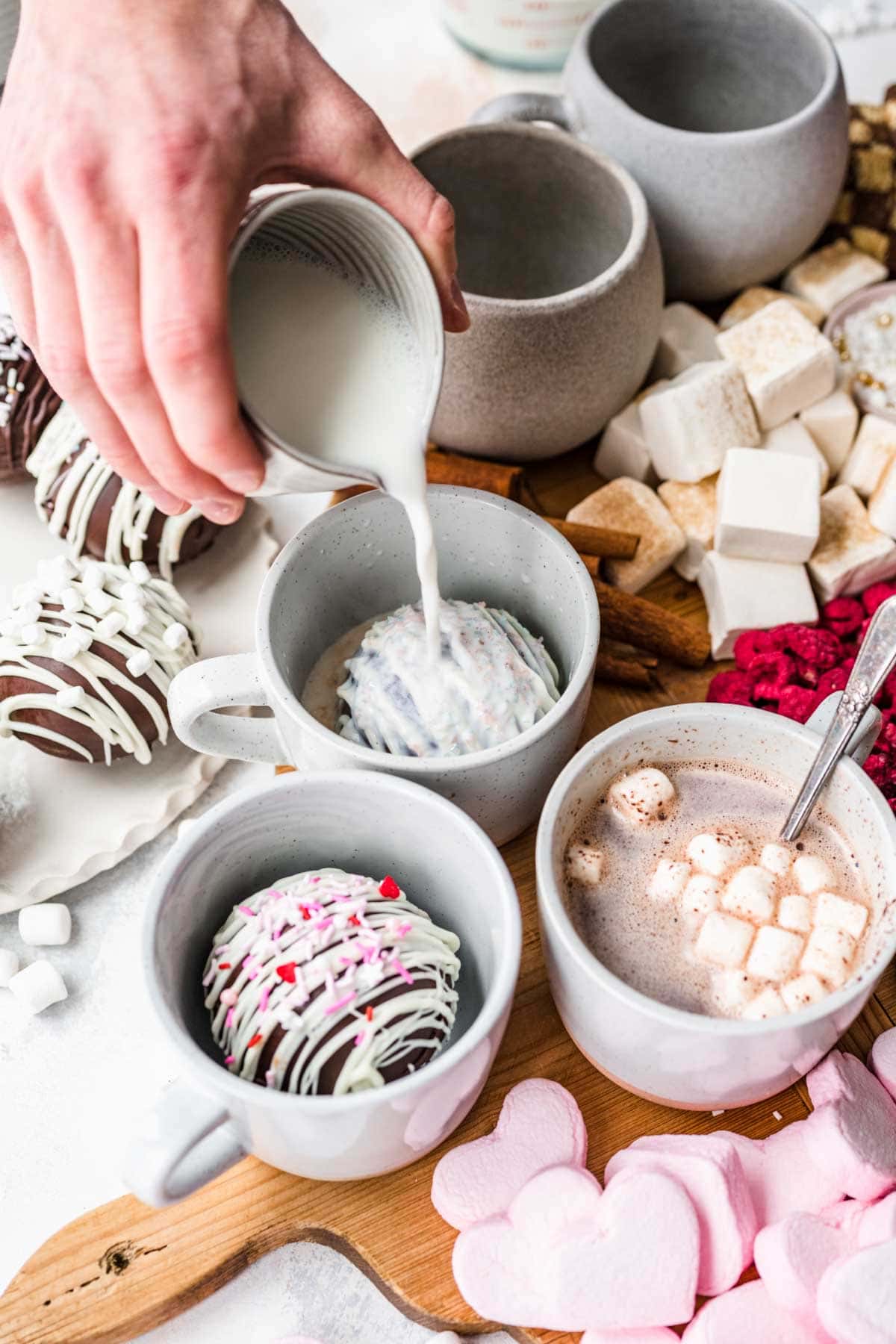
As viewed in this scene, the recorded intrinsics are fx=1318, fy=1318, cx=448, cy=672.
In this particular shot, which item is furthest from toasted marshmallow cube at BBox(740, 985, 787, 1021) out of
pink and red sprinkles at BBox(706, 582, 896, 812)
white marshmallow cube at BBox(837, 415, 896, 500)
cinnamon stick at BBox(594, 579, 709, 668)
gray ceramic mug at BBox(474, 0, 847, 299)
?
gray ceramic mug at BBox(474, 0, 847, 299)

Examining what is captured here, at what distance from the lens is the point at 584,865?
3.13 feet

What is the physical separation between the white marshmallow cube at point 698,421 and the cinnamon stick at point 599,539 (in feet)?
0.33

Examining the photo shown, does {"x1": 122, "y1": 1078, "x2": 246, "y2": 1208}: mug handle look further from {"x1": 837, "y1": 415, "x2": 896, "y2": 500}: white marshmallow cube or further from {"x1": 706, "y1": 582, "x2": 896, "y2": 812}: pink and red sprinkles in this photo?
{"x1": 837, "y1": 415, "x2": 896, "y2": 500}: white marshmallow cube

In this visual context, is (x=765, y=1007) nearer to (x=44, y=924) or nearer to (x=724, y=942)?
(x=724, y=942)

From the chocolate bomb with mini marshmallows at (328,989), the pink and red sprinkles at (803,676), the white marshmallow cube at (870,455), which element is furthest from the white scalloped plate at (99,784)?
the white marshmallow cube at (870,455)

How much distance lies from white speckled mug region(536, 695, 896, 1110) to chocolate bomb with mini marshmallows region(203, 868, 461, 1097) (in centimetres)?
9

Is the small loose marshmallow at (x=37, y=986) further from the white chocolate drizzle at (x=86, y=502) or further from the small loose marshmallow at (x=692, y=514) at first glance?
the small loose marshmallow at (x=692, y=514)

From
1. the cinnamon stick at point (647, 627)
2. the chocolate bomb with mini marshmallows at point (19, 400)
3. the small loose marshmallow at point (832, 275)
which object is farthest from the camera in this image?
the small loose marshmallow at point (832, 275)

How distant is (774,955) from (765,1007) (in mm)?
39

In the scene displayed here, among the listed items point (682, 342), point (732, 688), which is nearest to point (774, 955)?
point (732, 688)

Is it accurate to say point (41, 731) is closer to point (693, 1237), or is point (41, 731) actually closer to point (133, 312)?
point (133, 312)

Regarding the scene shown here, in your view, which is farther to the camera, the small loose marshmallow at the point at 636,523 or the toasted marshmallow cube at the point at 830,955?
the small loose marshmallow at the point at 636,523

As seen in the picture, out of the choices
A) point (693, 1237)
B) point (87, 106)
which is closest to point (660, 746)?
point (693, 1237)

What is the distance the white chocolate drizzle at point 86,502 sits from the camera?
1.23m
